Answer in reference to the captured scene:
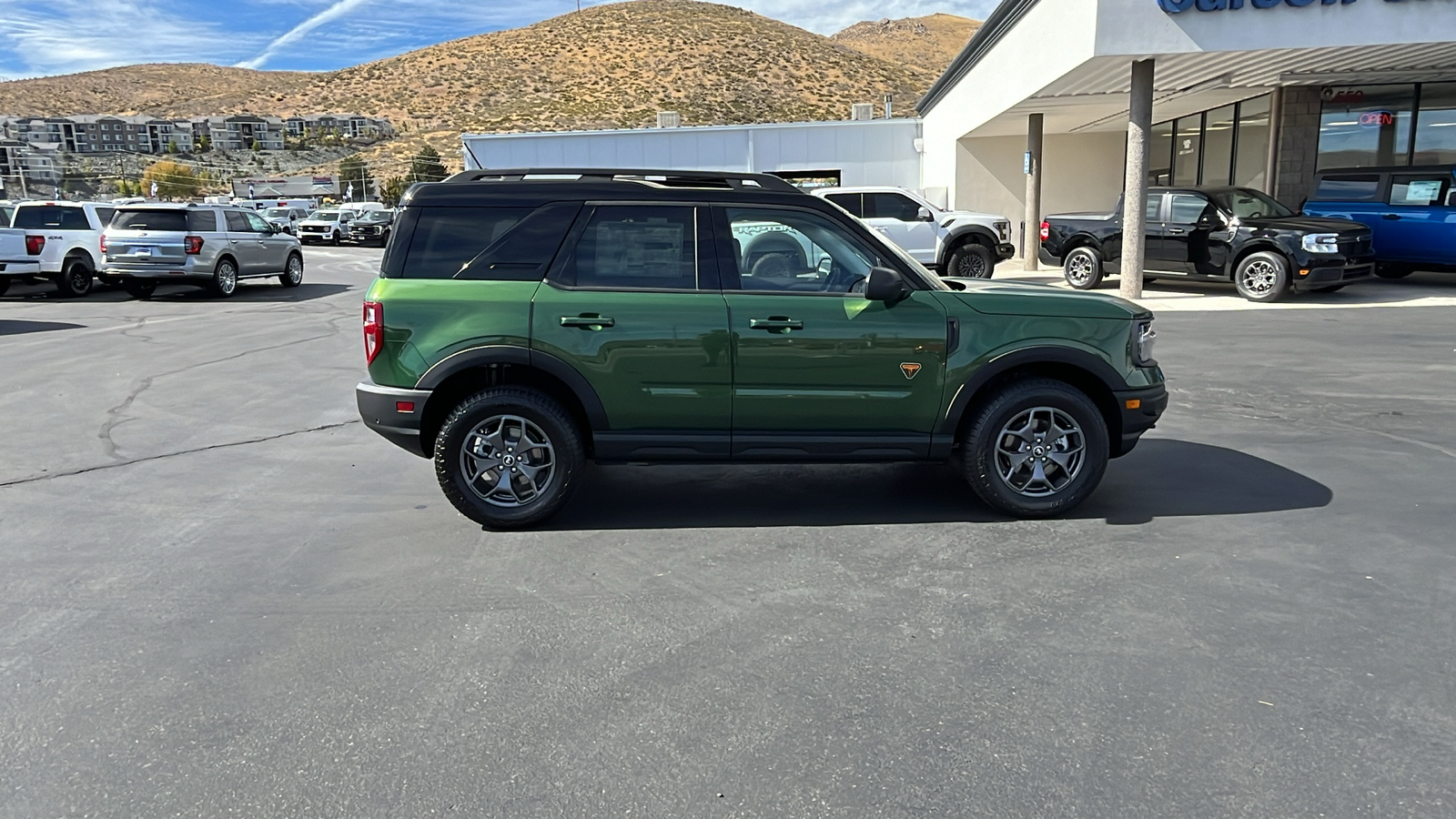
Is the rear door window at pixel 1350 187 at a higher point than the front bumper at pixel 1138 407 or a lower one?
higher

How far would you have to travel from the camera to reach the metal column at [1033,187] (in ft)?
70.4

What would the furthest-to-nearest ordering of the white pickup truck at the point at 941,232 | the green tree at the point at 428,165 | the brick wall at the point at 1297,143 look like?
the green tree at the point at 428,165 → the brick wall at the point at 1297,143 → the white pickup truck at the point at 941,232

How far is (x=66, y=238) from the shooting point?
18.6m

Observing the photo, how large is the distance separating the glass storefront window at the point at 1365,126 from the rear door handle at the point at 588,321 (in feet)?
61.5

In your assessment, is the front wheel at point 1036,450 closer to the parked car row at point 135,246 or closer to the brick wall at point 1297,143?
the parked car row at point 135,246

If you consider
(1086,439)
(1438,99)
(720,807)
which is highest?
(1438,99)

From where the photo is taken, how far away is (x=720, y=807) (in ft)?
9.51

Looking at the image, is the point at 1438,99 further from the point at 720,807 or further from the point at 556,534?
the point at 720,807

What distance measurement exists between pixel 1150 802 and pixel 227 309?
17157mm

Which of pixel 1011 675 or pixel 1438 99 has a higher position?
pixel 1438 99

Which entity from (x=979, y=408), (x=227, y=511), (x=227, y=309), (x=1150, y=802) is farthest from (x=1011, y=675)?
(x=227, y=309)

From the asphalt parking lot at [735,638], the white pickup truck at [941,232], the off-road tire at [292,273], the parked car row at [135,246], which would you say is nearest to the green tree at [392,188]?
the off-road tire at [292,273]

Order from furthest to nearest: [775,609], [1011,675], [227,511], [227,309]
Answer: [227,309] < [227,511] < [775,609] < [1011,675]

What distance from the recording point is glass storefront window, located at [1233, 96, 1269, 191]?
66.1ft
